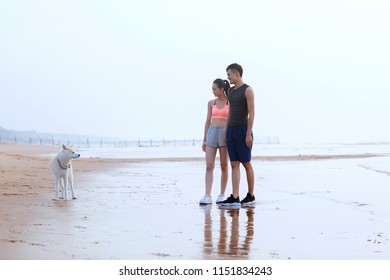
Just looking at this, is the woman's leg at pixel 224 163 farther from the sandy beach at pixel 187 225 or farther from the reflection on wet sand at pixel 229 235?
the reflection on wet sand at pixel 229 235

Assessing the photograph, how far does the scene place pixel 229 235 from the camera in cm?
605

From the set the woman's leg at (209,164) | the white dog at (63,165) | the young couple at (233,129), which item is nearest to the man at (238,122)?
the young couple at (233,129)

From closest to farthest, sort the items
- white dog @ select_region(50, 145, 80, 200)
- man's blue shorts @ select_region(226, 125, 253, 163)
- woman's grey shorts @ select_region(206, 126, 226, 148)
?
man's blue shorts @ select_region(226, 125, 253, 163) → woman's grey shorts @ select_region(206, 126, 226, 148) → white dog @ select_region(50, 145, 80, 200)

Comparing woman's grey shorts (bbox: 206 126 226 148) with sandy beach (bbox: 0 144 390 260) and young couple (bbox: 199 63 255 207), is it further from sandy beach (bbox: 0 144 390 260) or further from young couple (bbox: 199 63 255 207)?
sandy beach (bbox: 0 144 390 260)

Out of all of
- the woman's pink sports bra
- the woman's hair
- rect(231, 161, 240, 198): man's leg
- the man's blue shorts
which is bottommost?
rect(231, 161, 240, 198): man's leg

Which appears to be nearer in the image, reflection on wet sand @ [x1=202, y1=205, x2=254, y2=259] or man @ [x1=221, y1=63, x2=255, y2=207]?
reflection on wet sand @ [x1=202, y1=205, x2=254, y2=259]

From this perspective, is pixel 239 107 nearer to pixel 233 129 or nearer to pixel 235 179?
pixel 233 129

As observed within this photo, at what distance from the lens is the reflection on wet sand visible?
16.8ft

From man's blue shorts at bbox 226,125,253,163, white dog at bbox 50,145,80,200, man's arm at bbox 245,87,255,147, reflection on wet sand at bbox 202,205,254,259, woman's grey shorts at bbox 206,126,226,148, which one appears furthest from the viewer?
white dog at bbox 50,145,80,200

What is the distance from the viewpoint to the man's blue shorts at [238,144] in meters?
8.73

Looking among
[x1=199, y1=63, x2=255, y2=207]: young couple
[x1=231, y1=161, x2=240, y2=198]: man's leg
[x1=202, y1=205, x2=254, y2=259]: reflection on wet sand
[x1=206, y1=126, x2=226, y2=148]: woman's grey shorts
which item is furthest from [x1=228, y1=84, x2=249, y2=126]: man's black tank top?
[x1=202, y1=205, x2=254, y2=259]: reflection on wet sand

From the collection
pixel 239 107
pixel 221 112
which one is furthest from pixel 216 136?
pixel 239 107
